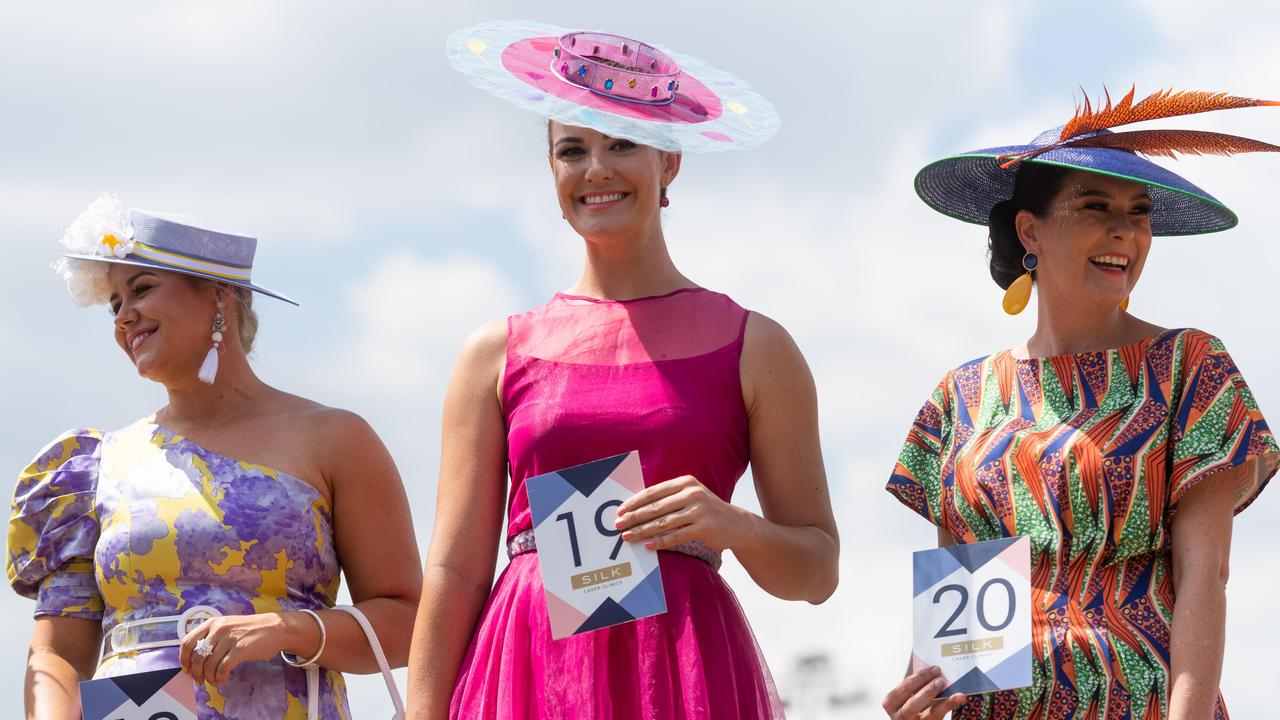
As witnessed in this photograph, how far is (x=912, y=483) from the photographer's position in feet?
15.7

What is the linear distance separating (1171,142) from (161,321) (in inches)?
110

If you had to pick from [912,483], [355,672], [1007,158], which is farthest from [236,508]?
[1007,158]

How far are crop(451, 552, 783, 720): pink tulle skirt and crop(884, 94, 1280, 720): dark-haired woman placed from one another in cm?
44

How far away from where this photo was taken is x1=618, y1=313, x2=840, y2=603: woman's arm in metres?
3.94

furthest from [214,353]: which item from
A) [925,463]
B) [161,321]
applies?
[925,463]

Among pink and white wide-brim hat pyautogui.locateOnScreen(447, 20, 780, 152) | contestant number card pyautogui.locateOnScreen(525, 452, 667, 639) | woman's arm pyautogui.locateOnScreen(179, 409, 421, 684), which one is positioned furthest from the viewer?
woman's arm pyautogui.locateOnScreen(179, 409, 421, 684)

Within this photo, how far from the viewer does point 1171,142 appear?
4.76 m

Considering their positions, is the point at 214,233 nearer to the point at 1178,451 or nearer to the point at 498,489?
the point at 498,489

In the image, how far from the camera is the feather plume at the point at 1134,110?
468 cm

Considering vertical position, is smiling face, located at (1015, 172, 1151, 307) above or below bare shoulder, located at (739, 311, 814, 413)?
above

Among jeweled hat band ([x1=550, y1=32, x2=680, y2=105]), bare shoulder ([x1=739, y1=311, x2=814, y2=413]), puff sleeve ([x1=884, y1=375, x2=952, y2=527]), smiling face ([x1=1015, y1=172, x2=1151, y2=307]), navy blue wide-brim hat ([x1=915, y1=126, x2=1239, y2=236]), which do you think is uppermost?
jeweled hat band ([x1=550, y1=32, x2=680, y2=105])

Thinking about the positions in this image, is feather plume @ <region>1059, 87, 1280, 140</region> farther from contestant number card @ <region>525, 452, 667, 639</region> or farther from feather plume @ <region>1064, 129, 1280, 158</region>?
contestant number card @ <region>525, 452, 667, 639</region>

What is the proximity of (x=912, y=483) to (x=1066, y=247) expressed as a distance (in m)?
0.70

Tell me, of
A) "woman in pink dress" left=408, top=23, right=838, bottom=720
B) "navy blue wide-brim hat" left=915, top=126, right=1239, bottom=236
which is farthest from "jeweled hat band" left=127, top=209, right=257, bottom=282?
"navy blue wide-brim hat" left=915, top=126, right=1239, bottom=236
